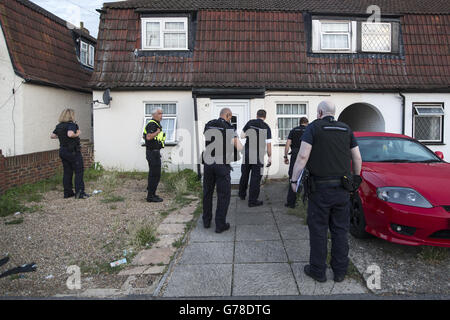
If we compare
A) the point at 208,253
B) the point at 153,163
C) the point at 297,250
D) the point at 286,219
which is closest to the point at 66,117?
the point at 153,163

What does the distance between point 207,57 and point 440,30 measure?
7833 millimetres

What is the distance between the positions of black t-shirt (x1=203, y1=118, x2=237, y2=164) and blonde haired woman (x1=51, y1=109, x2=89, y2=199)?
3.59 meters

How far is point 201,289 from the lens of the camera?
364 cm

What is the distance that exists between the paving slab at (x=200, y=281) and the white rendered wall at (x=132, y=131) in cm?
664

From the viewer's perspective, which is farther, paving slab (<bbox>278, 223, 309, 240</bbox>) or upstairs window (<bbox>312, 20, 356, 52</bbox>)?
upstairs window (<bbox>312, 20, 356, 52</bbox>)

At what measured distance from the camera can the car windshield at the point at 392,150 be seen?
17.8ft

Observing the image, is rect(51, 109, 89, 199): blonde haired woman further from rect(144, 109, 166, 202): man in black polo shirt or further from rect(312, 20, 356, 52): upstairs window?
rect(312, 20, 356, 52): upstairs window

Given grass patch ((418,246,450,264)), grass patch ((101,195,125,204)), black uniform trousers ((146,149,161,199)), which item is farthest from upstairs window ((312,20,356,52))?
grass patch ((418,246,450,264))

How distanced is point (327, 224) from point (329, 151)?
803 millimetres

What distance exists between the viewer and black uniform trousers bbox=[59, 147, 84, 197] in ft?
24.6

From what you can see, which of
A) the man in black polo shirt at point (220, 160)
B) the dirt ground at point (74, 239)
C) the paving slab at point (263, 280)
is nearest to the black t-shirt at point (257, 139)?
the man in black polo shirt at point (220, 160)

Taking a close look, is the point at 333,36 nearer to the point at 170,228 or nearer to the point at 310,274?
the point at 170,228
